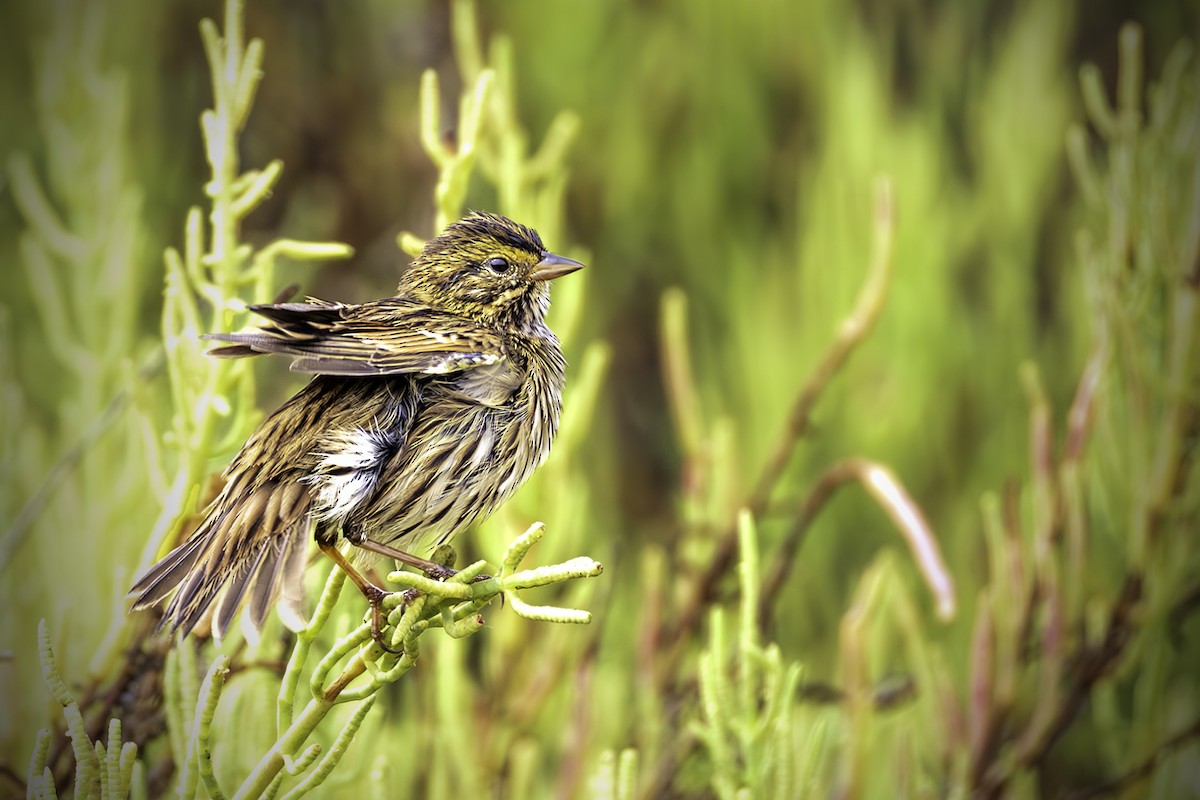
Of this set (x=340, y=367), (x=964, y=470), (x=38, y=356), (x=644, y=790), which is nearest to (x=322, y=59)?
(x=38, y=356)

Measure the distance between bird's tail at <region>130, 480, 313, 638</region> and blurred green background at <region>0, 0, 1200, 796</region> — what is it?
2.99 ft

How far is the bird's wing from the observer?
1.19 meters

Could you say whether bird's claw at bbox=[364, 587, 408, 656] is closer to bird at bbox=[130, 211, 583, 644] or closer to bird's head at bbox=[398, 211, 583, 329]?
bird at bbox=[130, 211, 583, 644]

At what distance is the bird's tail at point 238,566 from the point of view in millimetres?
1202

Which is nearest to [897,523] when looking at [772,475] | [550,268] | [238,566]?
[772,475]

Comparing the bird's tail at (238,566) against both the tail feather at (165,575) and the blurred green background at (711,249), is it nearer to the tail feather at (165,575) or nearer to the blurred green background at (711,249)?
the tail feather at (165,575)

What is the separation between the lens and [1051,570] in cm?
227

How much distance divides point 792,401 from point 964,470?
473 mm

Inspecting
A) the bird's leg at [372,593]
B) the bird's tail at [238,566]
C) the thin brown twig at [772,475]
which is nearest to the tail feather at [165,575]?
the bird's tail at [238,566]

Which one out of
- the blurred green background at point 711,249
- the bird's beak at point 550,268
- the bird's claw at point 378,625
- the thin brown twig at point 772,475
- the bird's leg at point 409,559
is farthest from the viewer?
the blurred green background at point 711,249

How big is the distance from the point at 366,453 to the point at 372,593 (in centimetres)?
15

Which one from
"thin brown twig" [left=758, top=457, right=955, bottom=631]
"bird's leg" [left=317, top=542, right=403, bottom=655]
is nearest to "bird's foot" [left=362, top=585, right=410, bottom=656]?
"bird's leg" [left=317, top=542, right=403, bottom=655]

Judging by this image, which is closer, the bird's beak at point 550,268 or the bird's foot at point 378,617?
the bird's foot at point 378,617

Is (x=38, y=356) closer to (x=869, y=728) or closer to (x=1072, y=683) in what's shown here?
(x=869, y=728)
